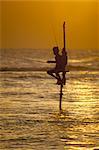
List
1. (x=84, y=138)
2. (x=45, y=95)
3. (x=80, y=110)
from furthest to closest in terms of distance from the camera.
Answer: (x=45, y=95)
(x=80, y=110)
(x=84, y=138)

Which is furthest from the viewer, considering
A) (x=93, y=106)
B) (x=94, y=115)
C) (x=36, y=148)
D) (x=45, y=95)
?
(x=45, y=95)

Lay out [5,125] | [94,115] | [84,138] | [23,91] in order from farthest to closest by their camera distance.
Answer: [23,91]
[94,115]
[5,125]
[84,138]

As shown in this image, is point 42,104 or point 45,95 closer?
point 42,104

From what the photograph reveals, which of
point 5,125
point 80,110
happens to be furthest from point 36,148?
point 80,110

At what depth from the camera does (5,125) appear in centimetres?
1636

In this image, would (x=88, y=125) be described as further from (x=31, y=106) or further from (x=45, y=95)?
(x=45, y=95)

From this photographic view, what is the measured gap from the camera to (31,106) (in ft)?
69.5

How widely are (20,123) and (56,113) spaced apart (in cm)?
274

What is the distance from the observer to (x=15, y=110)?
19.7m

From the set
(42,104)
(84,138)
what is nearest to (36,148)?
(84,138)

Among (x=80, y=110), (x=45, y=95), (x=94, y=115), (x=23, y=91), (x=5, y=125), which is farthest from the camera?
(x=23, y=91)

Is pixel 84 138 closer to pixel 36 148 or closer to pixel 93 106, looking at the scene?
pixel 36 148

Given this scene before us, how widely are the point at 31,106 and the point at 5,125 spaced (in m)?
4.86

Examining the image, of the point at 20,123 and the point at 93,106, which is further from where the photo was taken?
the point at 93,106
